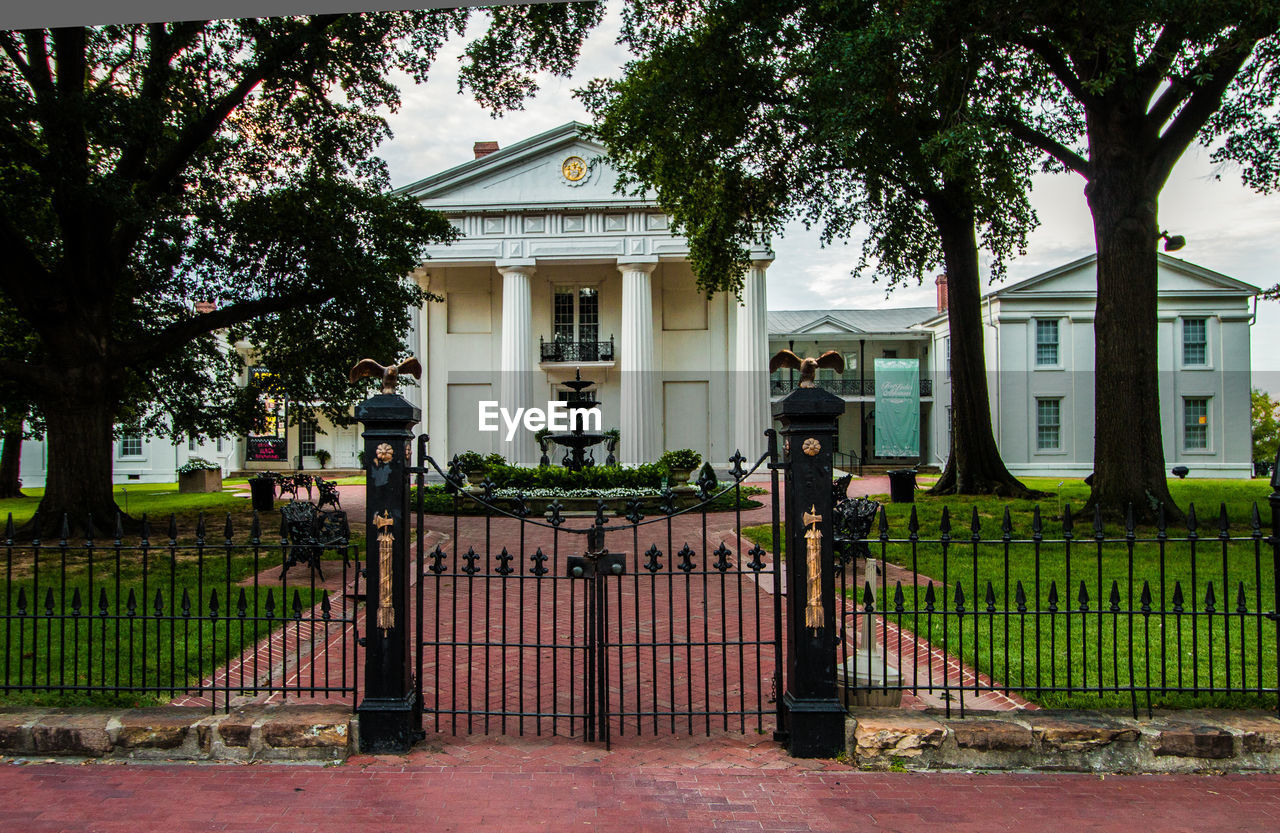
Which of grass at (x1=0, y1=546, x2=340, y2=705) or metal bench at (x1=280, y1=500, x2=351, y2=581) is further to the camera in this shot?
metal bench at (x1=280, y1=500, x2=351, y2=581)

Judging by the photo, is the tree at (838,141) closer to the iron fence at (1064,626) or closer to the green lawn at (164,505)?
the iron fence at (1064,626)

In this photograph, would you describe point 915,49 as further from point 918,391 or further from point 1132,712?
point 918,391

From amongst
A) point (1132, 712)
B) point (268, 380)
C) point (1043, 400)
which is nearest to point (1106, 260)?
point (1132, 712)

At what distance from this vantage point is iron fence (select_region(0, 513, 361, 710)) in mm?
4824

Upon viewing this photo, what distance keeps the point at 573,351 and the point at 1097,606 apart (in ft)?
96.6

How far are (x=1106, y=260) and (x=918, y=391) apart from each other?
24.8 meters

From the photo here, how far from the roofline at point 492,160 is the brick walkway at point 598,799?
98.9 ft

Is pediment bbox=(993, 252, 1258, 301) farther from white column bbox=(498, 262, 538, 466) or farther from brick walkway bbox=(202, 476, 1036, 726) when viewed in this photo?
brick walkway bbox=(202, 476, 1036, 726)

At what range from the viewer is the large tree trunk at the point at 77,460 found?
46.4 feet

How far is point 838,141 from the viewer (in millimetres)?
12570

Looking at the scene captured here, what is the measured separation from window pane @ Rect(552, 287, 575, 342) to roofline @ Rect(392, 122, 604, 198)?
562 centimetres

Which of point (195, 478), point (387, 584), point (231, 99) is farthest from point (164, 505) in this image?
point (387, 584)

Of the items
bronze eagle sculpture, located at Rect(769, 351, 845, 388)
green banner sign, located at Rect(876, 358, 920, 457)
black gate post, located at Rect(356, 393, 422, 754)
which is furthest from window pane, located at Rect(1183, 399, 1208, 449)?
black gate post, located at Rect(356, 393, 422, 754)

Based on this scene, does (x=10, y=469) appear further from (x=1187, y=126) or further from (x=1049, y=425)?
(x=1049, y=425)
